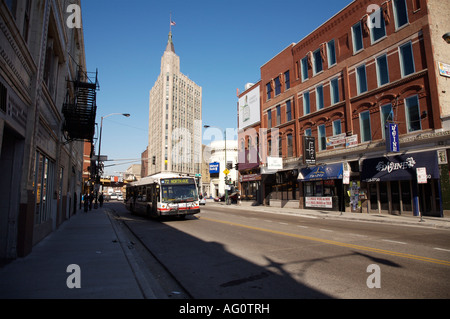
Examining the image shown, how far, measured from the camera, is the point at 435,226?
1390cm

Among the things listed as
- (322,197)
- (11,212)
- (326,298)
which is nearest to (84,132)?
(11,212)

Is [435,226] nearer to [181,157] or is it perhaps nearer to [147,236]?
[147,236]

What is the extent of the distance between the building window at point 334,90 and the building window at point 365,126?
351cm

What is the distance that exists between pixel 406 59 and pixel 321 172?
1082cm

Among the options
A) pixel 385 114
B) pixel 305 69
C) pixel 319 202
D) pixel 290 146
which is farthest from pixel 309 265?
pixel 305 69

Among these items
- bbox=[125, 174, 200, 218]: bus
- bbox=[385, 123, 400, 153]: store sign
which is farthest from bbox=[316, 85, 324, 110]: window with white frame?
bbox=[125, 174, 200, 218]: bus

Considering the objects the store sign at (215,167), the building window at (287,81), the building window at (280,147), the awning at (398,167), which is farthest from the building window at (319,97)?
the store sign at (215,167)

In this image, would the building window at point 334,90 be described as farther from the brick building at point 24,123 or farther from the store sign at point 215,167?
the store sign at point 215,167

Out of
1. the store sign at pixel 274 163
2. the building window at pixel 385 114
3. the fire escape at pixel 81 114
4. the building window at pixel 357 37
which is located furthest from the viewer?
the store sign at pixel 274 163

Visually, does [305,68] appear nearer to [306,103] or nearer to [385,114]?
[306,103]

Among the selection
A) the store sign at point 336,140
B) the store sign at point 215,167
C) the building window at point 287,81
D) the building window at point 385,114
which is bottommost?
the store sign at point 336,140

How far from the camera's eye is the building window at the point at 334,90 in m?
26.0

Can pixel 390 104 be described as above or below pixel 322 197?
above
